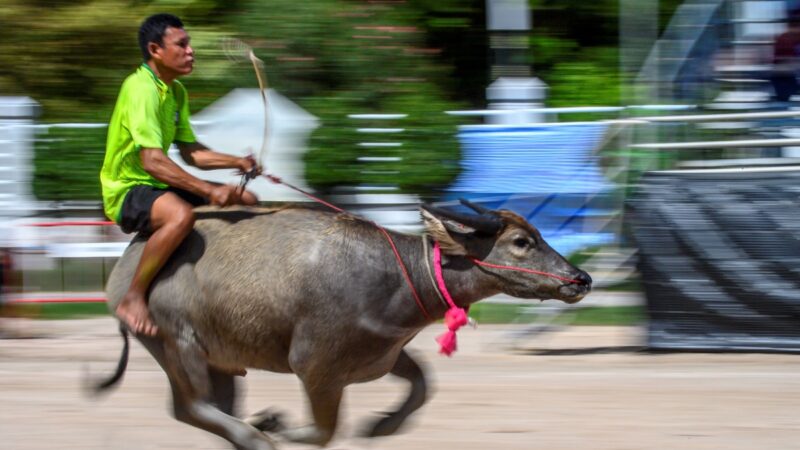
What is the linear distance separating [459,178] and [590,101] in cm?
345

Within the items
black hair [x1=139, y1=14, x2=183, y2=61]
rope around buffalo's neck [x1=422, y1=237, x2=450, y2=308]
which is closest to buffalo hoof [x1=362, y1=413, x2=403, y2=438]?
rope around buffalo's neck [x1=422, y1=237, x2=450, y2=308]

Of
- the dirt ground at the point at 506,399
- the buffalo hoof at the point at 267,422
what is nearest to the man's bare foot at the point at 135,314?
the buffalo hoof at the point at 267,422

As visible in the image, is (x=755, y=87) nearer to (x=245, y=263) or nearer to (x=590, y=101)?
(x=590, y=101)

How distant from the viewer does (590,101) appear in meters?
15.1

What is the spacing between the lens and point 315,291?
214 inches

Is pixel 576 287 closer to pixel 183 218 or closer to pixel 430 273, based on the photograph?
pixel 430 273

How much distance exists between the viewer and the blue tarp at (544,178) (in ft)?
35.7

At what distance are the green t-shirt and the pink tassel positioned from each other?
1.51 metres

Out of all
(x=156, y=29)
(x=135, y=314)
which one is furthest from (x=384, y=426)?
(x=156, y=29)

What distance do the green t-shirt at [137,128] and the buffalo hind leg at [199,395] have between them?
71 cm

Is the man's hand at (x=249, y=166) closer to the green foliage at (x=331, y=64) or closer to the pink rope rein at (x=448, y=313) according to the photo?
the pink rope rein at (x=448, y=313)

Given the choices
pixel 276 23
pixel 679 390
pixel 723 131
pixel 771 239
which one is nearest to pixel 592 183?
pixel 723 131

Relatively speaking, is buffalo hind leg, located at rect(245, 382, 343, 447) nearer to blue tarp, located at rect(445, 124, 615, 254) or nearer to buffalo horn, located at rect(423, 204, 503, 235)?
buffalo horn, located at rect(423, 204, 503, 235)

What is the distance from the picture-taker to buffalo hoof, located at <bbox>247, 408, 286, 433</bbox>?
5.94m
